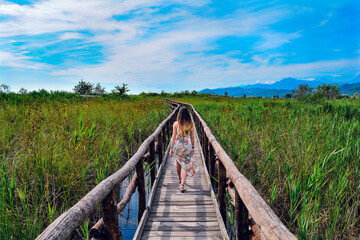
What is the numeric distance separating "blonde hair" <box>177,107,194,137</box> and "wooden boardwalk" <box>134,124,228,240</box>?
117 centimetres

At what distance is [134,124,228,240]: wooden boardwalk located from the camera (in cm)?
263

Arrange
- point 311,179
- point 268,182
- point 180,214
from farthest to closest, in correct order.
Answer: point 268,182 → point 180,214 → point 311,179

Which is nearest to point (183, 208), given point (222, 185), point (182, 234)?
point (182, 234)

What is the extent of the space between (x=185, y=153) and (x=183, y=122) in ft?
2.02

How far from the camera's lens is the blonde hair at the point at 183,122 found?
3.60m

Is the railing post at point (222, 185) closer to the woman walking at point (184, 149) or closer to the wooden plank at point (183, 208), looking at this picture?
the wooden plank at point (183, 208)

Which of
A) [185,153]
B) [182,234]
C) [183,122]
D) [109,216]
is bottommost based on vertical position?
[182,234]

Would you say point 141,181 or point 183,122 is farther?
point 183,122

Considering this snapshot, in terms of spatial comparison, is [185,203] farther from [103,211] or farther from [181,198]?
[103,211]

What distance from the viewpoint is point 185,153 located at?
148 inches

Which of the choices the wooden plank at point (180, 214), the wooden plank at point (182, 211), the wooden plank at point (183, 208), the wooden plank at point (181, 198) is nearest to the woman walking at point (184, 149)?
the wooden plank at point (181, 198)

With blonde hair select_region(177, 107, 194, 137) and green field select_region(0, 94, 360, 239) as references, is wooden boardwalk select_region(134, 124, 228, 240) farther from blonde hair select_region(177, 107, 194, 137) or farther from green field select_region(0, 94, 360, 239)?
blonde hair select_region(177, 107, 194, 137)

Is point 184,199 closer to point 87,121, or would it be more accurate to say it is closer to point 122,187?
point 122,187

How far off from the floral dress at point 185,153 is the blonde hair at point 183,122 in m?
0.13
